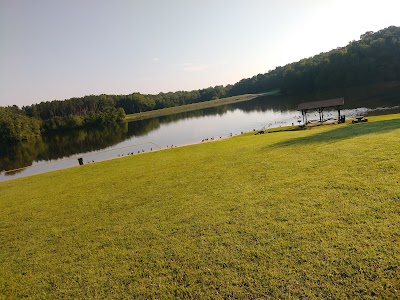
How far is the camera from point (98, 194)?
1170cm

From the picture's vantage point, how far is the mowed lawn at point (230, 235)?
4.76 metres

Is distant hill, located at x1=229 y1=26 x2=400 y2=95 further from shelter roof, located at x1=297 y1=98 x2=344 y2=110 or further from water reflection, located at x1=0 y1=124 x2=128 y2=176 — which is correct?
water reflection, located at x1=0 y1=124 x2=128 y2=176

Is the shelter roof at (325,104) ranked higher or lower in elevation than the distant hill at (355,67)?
lower

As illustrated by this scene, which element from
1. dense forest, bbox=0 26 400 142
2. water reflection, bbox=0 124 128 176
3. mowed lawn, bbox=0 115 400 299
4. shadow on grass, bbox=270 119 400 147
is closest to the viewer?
mowed lawn, bbox=0 115 400 299

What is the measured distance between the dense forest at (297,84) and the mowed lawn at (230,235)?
276ft

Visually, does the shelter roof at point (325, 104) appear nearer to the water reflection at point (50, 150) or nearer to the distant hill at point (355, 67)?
the water reflection at point (50, 150)

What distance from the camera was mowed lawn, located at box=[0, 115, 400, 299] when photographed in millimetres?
4762

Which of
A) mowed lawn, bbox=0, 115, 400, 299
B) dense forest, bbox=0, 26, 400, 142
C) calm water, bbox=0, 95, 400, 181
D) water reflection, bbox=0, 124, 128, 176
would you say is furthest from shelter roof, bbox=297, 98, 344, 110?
dense forest, bbox=0, 26, 400, 142

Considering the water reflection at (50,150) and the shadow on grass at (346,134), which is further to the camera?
the water reflection at (50,150)

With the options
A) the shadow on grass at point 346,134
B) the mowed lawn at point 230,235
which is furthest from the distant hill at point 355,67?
the mowed lawn at point 230,235

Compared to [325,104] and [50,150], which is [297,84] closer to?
[325,104]

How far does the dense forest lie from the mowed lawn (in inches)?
3307

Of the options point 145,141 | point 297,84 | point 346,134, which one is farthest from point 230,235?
point 297,84

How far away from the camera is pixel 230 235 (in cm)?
632
